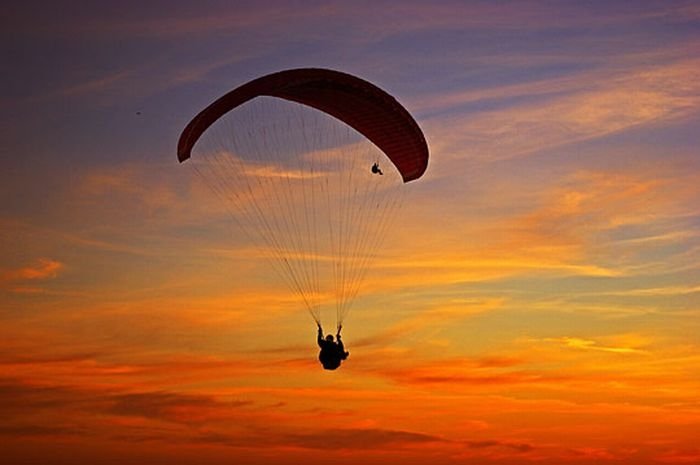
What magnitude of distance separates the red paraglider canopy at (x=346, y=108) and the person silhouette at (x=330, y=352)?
21.5ft

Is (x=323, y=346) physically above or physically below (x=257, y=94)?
below

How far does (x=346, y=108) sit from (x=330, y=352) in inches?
331

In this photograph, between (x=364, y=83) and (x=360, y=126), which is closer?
(x=364, y=83)

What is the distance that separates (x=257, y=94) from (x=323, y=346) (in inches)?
361

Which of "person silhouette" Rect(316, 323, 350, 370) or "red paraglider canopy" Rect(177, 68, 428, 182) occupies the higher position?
"red paraglider canopy" Rect(177, 68, 428, 182)

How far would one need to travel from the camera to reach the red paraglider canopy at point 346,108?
159ft

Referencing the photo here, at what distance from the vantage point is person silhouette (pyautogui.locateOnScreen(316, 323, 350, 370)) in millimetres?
51312

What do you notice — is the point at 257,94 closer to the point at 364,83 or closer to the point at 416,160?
the point at 364,83

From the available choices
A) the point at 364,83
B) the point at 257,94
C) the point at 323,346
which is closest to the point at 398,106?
the point at 364,83

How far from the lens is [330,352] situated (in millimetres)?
51312

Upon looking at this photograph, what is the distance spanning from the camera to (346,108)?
51.8 metres

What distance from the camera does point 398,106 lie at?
50.3 metres

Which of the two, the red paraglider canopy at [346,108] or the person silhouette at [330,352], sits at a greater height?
the red paraglider canopy at [346,108]

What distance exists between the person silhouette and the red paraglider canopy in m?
6.54
